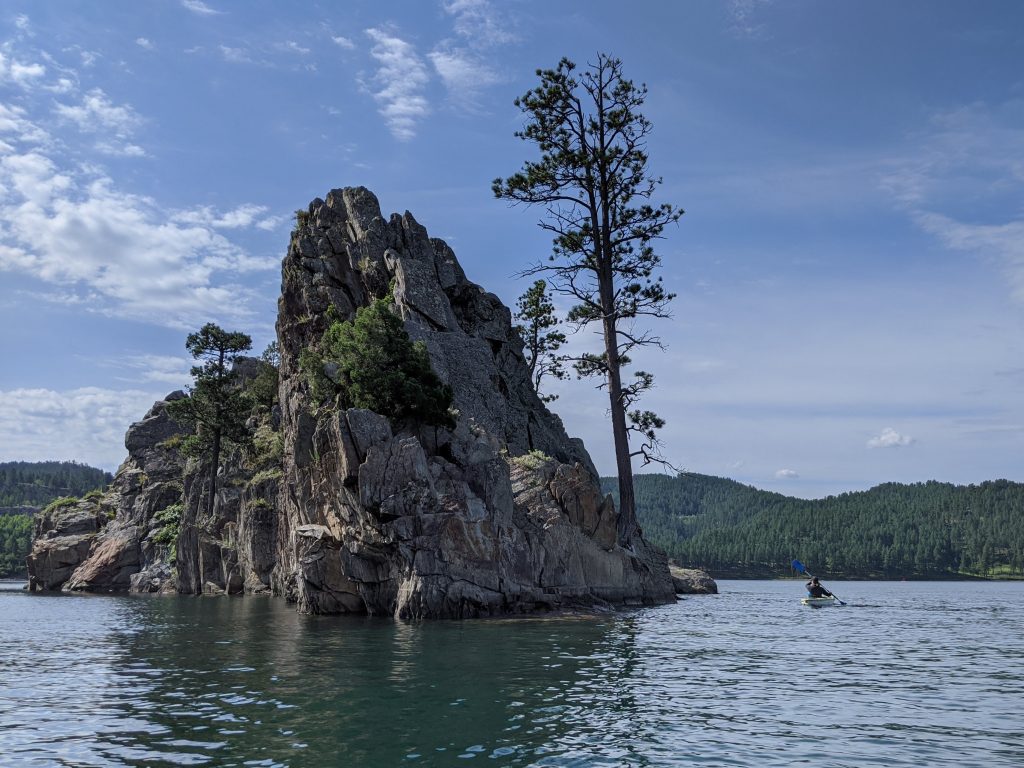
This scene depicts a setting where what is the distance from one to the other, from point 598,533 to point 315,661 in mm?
25422

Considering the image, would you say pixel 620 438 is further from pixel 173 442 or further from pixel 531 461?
pixel 173 442

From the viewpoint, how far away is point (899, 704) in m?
18.0

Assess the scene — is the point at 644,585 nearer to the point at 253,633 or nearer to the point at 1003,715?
the point at 253,633

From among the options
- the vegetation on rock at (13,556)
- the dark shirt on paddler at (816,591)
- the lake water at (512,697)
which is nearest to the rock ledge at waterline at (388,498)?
the lake water at (512,697)

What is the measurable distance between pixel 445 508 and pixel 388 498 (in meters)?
3.10

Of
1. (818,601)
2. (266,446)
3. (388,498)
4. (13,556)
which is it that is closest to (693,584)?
(818,601)

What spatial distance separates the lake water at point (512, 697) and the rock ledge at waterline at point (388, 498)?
6689mm

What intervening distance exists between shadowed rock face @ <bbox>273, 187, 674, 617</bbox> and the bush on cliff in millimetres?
1443

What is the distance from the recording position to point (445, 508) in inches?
1617

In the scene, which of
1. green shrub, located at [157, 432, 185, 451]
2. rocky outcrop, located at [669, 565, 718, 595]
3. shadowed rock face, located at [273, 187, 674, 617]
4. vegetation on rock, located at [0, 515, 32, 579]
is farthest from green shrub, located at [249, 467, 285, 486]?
vegetation on rock, located at [0, 515, 32, 579]

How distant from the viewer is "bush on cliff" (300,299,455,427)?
1801 inches

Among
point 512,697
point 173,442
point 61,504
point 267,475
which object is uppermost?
point 173,442

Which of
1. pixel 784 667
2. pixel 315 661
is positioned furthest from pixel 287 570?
pixel 784 667

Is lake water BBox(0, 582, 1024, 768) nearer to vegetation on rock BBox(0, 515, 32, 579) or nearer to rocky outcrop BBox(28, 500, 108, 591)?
rocky outcrop BBox(28, 500, 108, 591)
